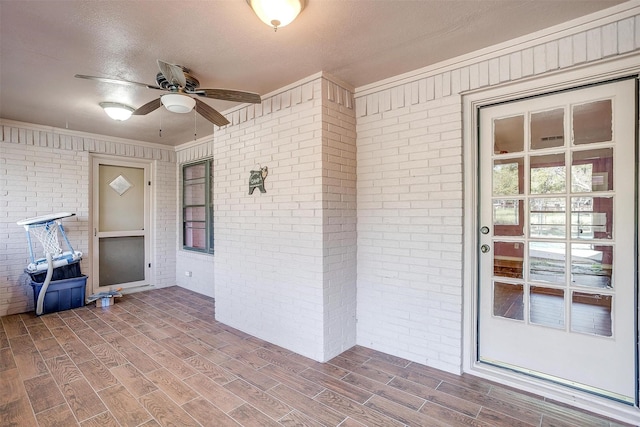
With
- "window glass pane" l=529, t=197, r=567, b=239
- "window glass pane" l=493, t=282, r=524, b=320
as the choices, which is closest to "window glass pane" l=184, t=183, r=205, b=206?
"window glass pane" l=493, t=282, r=524, b=320

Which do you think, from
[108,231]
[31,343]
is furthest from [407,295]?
[108,231]

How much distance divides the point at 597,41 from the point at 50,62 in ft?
13.2

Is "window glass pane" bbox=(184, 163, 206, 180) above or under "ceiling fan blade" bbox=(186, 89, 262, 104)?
under

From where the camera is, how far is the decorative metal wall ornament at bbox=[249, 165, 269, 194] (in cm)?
324

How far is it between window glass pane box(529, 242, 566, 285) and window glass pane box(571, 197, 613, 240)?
0.15 m

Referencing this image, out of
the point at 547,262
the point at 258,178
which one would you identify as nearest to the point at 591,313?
the point at 547,262

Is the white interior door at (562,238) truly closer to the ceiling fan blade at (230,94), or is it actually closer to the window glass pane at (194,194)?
the ceiling fan blade at (230,94)

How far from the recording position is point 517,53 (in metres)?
2.29

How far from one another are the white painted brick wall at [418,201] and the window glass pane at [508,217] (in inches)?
8.3

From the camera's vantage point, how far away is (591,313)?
2.17m

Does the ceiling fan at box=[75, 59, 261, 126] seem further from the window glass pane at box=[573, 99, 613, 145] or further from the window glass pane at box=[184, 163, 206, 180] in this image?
the window glass pane at box=[184, 163, 206, 180]

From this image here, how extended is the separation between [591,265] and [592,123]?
0.99 meters

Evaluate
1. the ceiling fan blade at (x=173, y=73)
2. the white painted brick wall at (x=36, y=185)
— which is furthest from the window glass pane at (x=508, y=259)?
the white painted brick wall at (x=36, y=185)

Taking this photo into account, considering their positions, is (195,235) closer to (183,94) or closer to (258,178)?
(258,178)
